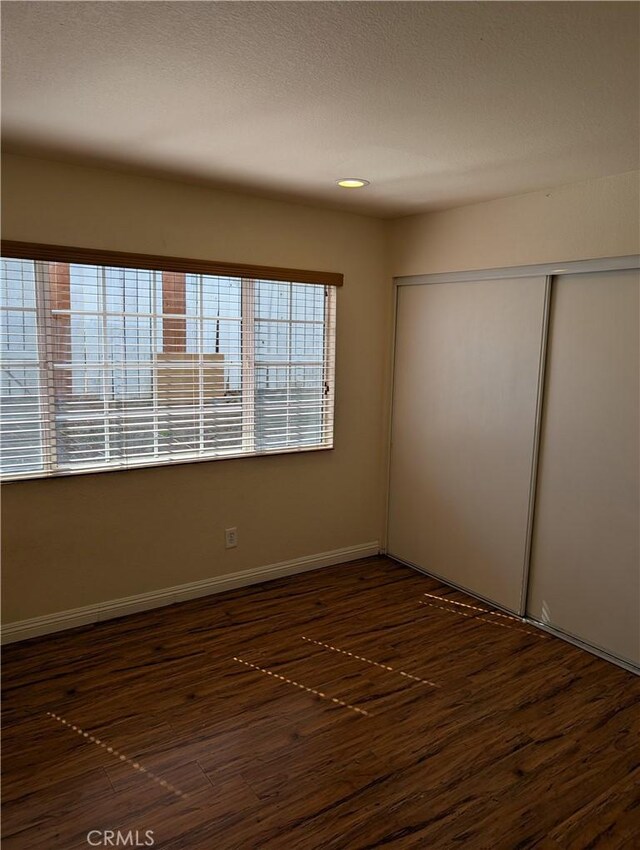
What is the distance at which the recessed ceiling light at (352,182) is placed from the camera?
3.08 meters

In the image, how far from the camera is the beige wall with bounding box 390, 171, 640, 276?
286 centimetres

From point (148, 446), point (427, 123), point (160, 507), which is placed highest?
point (427, 123)

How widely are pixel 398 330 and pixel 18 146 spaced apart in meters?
2.48

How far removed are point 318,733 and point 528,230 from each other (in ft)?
8.86

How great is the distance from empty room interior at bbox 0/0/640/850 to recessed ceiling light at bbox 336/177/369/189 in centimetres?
2

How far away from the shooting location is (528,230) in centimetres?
328

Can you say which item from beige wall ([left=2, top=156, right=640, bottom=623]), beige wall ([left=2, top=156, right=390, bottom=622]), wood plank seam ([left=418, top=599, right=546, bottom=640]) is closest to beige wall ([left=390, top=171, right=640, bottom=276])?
beige wall ([left=2, top=156, right=640, bottom=623])

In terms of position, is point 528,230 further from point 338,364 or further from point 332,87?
point 332,87

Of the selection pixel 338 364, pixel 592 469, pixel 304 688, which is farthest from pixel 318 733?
pixel 338 364

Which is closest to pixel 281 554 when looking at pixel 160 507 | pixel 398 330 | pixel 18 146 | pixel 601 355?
pixel 160 507

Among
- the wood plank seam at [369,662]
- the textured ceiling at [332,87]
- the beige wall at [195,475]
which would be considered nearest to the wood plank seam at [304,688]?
the wood plank seam at [369,662]

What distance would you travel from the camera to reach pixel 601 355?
9.84 feet

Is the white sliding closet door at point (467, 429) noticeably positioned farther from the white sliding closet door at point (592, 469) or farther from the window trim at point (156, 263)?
the window trim at point (156, 263)

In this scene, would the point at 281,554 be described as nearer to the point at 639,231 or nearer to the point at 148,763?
the point at 148,763
